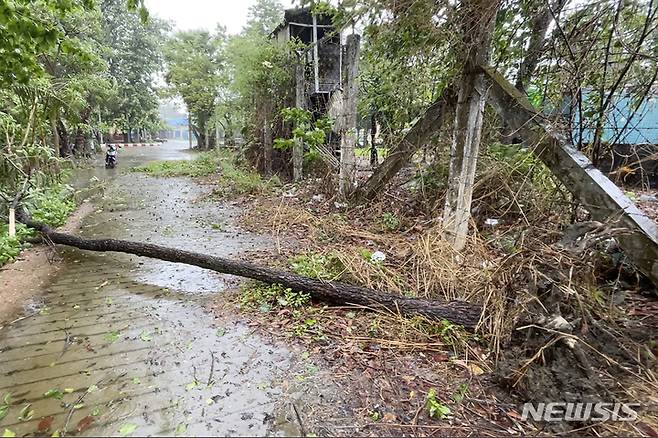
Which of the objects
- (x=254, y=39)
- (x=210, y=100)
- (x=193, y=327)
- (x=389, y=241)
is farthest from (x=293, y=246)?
(x=210, y=100)

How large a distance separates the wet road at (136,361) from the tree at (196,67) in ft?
56.4

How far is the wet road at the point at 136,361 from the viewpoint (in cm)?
203

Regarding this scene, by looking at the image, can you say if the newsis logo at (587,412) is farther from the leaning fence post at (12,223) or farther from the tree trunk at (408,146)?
the leaning fence post at (12,223)

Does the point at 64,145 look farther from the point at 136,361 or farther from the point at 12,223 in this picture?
the point at 136,361

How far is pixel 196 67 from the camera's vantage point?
68.2 ft

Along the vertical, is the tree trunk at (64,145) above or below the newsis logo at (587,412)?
above

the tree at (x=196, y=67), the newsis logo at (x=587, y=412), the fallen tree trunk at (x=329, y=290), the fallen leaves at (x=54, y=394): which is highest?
the tree at (x=196, y=67)

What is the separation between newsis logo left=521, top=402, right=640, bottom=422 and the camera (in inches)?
72.3

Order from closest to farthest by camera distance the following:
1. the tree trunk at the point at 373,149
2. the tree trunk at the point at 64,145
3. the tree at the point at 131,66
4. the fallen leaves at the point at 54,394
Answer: the fallen leaves at the point at 54,394
the tree trunk at the point at 373,149
the tree trunk at the point at 64,145
the tree at the point at 131,66

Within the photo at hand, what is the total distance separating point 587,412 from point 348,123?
547cm

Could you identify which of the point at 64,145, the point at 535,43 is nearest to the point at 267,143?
the point at 535,43

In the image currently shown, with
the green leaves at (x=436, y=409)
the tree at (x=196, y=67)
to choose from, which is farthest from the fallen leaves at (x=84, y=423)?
the tree at (x=196, y=67)

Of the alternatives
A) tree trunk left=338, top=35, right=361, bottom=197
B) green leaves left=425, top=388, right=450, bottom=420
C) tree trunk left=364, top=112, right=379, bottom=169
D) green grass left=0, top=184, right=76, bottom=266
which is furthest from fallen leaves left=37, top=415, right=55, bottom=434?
tree trunk left=364, top=112, right=379, bottom=169

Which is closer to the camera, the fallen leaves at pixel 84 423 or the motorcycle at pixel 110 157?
the fallen leaves at pixel 84 423
